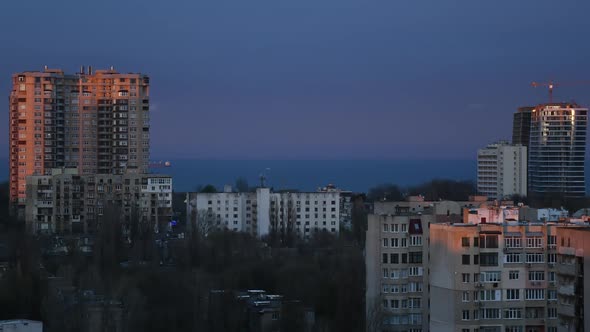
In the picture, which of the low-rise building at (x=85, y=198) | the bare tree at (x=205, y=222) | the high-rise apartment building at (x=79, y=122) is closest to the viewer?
the bare tree at (x=205, y=222)

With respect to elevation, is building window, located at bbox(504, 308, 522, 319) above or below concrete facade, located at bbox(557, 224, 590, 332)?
below

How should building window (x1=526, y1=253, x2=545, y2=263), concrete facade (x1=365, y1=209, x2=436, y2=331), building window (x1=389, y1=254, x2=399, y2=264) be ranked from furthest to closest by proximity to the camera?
building window (x1=389, y1=254, x2=399, y2=264) → concrete facade (x1=365, y1=209, x2=436, y2=331) → building window (x1=526, y1=253, x2=545, y2=263)

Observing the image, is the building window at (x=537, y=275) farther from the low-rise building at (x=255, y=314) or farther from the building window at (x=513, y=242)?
the low-rise building at (x=255, y=314)

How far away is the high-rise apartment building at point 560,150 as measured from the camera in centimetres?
5384

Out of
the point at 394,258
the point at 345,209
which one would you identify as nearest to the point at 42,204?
the point at 345,209

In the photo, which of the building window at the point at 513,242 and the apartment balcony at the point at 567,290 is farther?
the building window at the point at 513,242

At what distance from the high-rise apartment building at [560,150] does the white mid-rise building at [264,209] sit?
14.7 meters

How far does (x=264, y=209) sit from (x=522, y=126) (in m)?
21.7

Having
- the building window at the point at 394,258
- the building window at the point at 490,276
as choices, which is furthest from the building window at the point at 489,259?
the building window at the point at 394,258

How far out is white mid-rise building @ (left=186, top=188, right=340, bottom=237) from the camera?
131 feet

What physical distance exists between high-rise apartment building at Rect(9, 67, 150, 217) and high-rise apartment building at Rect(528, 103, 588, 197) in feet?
56.7

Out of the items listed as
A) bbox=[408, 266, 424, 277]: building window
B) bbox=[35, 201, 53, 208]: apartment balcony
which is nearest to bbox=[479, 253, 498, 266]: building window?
bbox=[408, 266, 424, 277]: building window

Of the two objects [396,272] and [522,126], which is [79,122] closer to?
[522,126]

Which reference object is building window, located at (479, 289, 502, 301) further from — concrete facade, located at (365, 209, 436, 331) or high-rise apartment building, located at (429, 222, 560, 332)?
concrete facade, located at (365, 209, 436, 331)
